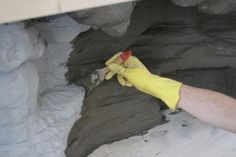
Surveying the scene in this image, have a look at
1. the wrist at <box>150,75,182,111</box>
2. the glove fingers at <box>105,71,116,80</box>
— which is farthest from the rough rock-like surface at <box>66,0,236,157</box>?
the wrist at <box>150,75,182,111</box>

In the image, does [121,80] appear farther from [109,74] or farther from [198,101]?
[198,101]

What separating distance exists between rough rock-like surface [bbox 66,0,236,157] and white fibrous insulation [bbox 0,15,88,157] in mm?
74

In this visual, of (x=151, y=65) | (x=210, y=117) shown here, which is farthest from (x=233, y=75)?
(x=210, y=117)

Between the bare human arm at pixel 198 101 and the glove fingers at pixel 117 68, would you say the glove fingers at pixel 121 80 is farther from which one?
the bare human arm at pixel 198 101

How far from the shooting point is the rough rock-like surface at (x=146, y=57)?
142 cm

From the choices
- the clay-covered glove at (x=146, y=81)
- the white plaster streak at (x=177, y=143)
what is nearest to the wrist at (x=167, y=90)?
the clay-covered glove at (x=146, y=81)

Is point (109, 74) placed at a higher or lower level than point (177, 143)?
higher

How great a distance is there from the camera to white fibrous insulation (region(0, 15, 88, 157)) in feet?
3.37

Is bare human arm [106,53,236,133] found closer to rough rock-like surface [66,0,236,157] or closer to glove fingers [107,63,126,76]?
glove fingers [107,63,126,76]

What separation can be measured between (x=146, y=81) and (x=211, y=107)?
0.76 ft

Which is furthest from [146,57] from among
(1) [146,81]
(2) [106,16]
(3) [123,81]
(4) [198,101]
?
(2) [106,16]

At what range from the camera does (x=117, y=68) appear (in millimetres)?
1334

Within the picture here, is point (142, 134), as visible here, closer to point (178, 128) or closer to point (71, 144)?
point (178, 128)

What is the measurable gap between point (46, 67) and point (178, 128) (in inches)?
28.7
